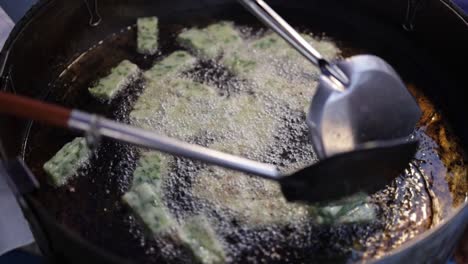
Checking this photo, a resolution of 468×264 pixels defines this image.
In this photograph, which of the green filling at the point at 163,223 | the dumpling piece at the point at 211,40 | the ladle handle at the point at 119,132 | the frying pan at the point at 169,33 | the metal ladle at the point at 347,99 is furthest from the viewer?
the dumpling piece at the point at 211,40

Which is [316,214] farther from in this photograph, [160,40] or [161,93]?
[160,40]

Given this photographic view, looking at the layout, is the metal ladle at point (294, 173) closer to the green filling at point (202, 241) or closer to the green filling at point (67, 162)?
the green filling at point (202, 241)

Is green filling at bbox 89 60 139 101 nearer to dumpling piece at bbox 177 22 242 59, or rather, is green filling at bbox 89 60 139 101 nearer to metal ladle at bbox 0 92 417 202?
dumpling piece at bbox 177 22 242 59

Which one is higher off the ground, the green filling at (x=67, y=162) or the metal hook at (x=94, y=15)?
the metal hook at (x=94, y=15)

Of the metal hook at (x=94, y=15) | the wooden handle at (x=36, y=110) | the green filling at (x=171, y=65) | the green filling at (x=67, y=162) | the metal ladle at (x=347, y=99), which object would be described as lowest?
the green filling at (x=67, y=162)

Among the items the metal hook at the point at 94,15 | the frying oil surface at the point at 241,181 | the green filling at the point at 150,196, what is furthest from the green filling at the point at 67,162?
the metal hook at the point at 94,15

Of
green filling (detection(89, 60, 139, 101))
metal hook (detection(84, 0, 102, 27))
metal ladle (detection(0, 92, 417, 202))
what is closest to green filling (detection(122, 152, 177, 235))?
green filling (detection(89, 60, 139, 101))
